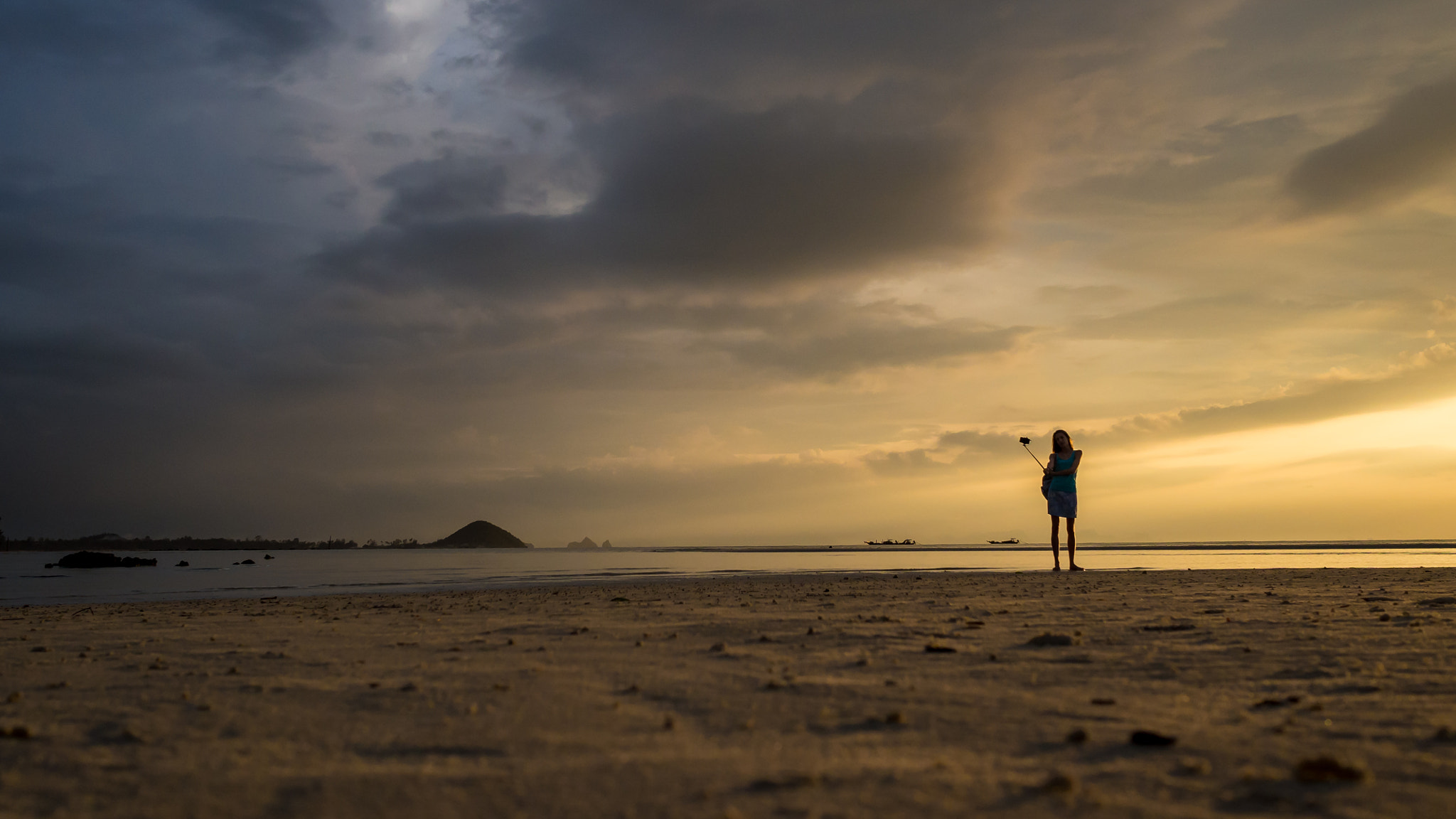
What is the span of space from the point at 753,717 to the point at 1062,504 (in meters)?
16.9

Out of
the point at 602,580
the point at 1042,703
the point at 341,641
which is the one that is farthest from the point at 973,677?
the point at 602,580

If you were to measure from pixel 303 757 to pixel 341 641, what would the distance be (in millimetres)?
4647

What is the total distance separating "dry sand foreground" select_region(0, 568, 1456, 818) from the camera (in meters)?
3.22

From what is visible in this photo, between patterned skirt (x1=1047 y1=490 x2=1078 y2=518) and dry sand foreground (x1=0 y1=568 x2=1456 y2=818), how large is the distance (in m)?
10.0

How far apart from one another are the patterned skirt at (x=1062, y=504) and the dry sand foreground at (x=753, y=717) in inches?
394

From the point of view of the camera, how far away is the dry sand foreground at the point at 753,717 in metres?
3.22

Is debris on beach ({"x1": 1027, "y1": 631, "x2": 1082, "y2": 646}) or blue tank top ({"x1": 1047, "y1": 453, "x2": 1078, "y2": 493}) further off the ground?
blue tank top ({"x1": 1047, "y1": 453, "x2": 1078, "y2": 493})

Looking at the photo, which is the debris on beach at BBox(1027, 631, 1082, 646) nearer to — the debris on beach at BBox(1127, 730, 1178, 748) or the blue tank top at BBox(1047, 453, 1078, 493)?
the debris on beach at BBox(1127, 730, 1178, 748)

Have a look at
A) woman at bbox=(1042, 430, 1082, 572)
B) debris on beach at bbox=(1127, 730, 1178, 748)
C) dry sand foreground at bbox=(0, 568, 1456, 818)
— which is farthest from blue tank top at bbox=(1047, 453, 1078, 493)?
debris on beach at bbox=(1127, 730, 1178, 748)

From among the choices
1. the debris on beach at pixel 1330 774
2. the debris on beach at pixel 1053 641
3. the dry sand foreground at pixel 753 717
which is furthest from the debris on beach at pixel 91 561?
the debris on beach at pixel 1330 774

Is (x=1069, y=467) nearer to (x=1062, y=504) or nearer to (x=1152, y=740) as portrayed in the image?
(x=1062, y=504)

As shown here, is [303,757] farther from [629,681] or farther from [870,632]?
[870,632]

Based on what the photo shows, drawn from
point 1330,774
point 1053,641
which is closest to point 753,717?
point 1330,774

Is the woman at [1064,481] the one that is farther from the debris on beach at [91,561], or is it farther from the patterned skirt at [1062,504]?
the debris on beach at [91,561]
